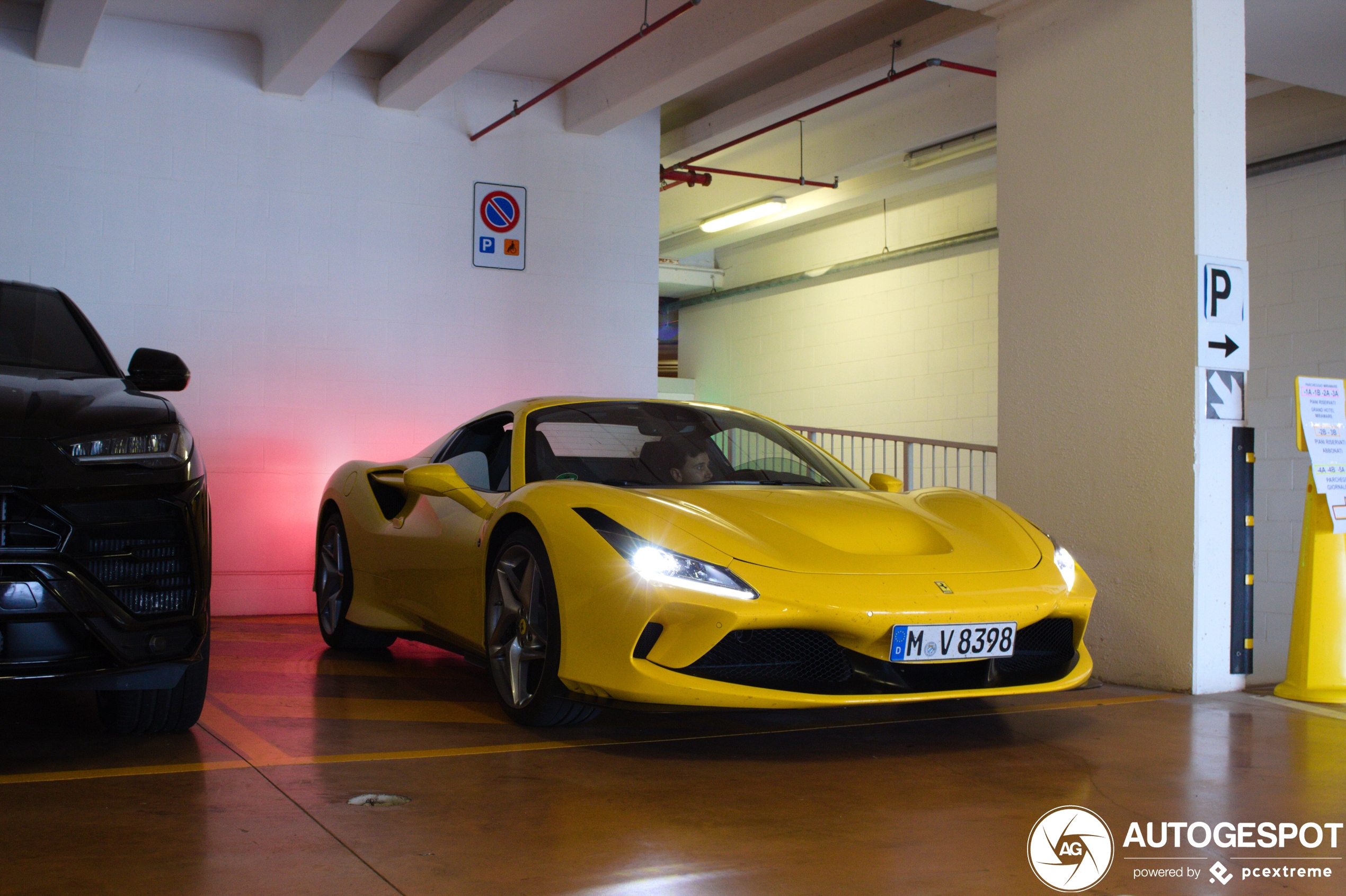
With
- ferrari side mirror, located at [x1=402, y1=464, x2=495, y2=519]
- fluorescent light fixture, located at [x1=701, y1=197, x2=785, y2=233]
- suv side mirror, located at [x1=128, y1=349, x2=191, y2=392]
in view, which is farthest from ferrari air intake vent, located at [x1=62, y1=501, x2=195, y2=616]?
fluorescent light fixture, located at [x1=701, y1=197, x2=785, y2=233]

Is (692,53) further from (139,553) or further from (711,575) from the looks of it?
(139,553)

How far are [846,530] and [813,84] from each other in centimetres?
589

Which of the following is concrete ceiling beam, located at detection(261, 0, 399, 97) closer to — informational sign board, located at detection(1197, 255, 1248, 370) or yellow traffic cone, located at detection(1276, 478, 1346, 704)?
informational sign board, located at detection(1197, 255, 1248, 370)

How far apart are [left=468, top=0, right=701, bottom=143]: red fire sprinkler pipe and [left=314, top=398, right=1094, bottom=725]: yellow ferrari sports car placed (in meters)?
3.42

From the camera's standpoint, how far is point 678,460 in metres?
4.23

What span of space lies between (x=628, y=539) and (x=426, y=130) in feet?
19.6

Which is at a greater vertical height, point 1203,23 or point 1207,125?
point 1203,23

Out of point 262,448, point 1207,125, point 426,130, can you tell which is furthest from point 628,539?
point 426,130

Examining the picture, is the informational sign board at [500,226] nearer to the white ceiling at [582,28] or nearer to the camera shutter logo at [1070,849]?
the white ceiling at [582,28]

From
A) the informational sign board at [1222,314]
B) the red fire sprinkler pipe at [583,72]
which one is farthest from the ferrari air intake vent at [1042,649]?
the red fire sprinkler pipe at [583,72]

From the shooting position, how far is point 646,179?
923 centimetres

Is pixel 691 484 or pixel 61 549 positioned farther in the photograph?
pixel 691 484

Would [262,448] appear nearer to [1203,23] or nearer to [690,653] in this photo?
[690,653]

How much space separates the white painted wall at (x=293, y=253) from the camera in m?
7.28
